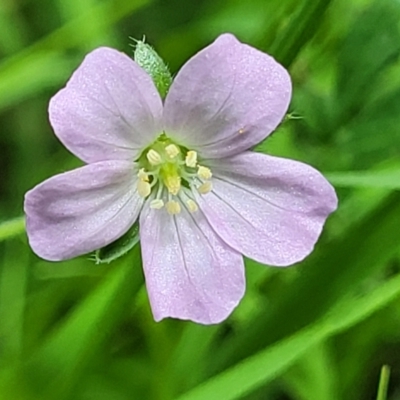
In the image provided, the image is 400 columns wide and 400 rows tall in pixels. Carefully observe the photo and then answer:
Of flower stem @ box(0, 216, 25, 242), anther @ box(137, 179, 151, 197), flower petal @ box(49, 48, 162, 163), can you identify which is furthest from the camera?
flower stem @ box(0, 216, 25, 242)

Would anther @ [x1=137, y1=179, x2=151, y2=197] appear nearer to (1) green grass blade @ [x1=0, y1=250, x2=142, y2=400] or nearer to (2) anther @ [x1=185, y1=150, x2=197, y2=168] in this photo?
(2) anther @ [x1=185, y1=150, x2=197, y2=168]

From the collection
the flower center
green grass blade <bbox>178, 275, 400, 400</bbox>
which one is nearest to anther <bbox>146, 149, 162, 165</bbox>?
the flower center

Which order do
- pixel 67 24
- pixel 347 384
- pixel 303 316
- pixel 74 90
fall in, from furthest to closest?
1. pixel 67 24
2. pixel 347 384
3. pixel 303 316
4. pixel 74 90

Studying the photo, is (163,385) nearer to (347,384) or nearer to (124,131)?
(347,384)

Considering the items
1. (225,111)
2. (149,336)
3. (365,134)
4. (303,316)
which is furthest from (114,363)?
(225,111)

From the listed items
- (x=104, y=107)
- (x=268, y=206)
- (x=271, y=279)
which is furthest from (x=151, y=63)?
(x=271, y=279)

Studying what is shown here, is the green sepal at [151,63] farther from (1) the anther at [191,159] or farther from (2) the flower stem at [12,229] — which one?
(2) the flower stem at [12,229]
